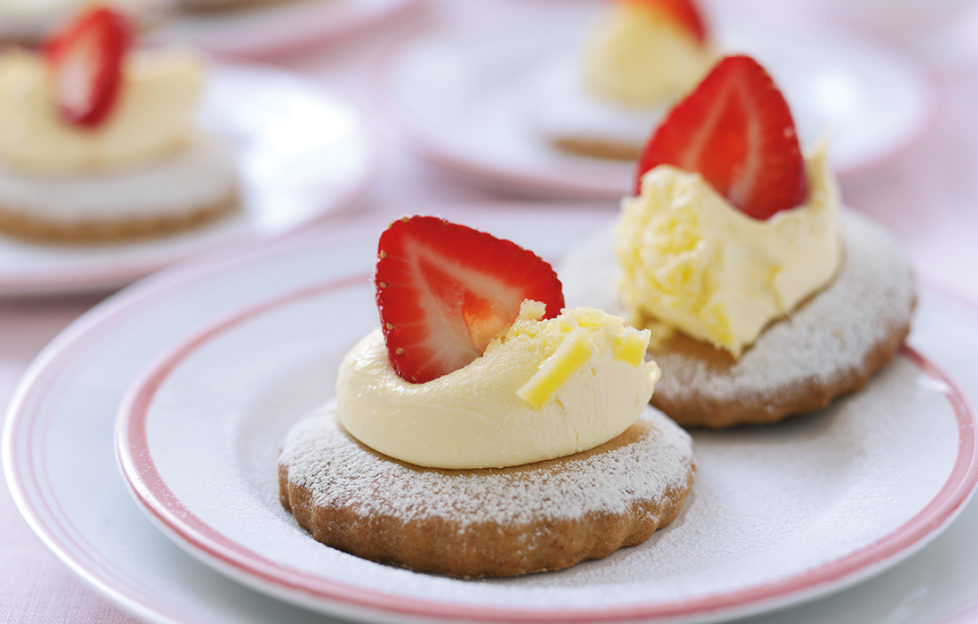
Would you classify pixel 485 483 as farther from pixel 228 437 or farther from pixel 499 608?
pixel 228 437

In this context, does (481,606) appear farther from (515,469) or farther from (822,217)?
(822,217)

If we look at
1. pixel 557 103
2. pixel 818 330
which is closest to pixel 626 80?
pixel 557 103

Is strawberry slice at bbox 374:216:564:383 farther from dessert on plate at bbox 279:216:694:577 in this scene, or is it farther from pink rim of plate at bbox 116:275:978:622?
pink rim of plate at bbox 116:275:978:622

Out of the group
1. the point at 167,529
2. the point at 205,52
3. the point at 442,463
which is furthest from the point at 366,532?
the point at 205,52

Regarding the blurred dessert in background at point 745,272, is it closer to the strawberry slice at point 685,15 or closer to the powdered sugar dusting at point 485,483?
the powdered sugar dusting at point 485,483

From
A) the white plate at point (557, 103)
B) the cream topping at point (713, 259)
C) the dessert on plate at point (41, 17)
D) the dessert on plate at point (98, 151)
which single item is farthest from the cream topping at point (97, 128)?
the cream topping at point (713, 259)
